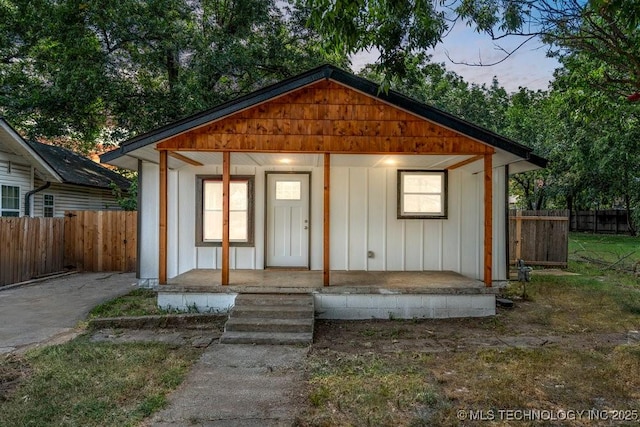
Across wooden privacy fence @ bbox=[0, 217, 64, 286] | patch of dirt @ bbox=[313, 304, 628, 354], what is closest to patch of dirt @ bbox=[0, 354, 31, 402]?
patch of dirt @ bbox=[313, 304, 628, 354]

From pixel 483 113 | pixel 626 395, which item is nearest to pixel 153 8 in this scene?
pixel 626 395

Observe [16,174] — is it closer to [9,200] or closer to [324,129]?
[9,200]

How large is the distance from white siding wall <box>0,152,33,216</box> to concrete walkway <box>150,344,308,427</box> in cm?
887

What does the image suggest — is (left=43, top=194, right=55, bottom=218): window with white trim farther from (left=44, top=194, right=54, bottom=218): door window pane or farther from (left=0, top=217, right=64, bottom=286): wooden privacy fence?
(left=0, top=217, right=64, bottom=286): wooden privacy fence

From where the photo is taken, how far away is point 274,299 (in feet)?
18.6

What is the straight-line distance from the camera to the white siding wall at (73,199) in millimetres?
11273

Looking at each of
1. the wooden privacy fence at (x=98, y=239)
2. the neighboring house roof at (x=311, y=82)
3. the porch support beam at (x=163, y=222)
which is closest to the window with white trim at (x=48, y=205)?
the wooden privacy fence at (x=98, y=239)

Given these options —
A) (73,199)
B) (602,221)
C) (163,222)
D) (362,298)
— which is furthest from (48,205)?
(602,221)

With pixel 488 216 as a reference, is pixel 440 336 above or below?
below

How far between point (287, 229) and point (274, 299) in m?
2.34

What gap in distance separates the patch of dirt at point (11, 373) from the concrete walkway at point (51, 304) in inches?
17.9

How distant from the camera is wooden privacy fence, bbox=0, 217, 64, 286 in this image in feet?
27.2

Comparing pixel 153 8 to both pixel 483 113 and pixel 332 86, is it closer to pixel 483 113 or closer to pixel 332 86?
pixel 332 86

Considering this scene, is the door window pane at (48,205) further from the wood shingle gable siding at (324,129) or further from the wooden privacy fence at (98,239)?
the wood shingle gable siding at (324,129)
